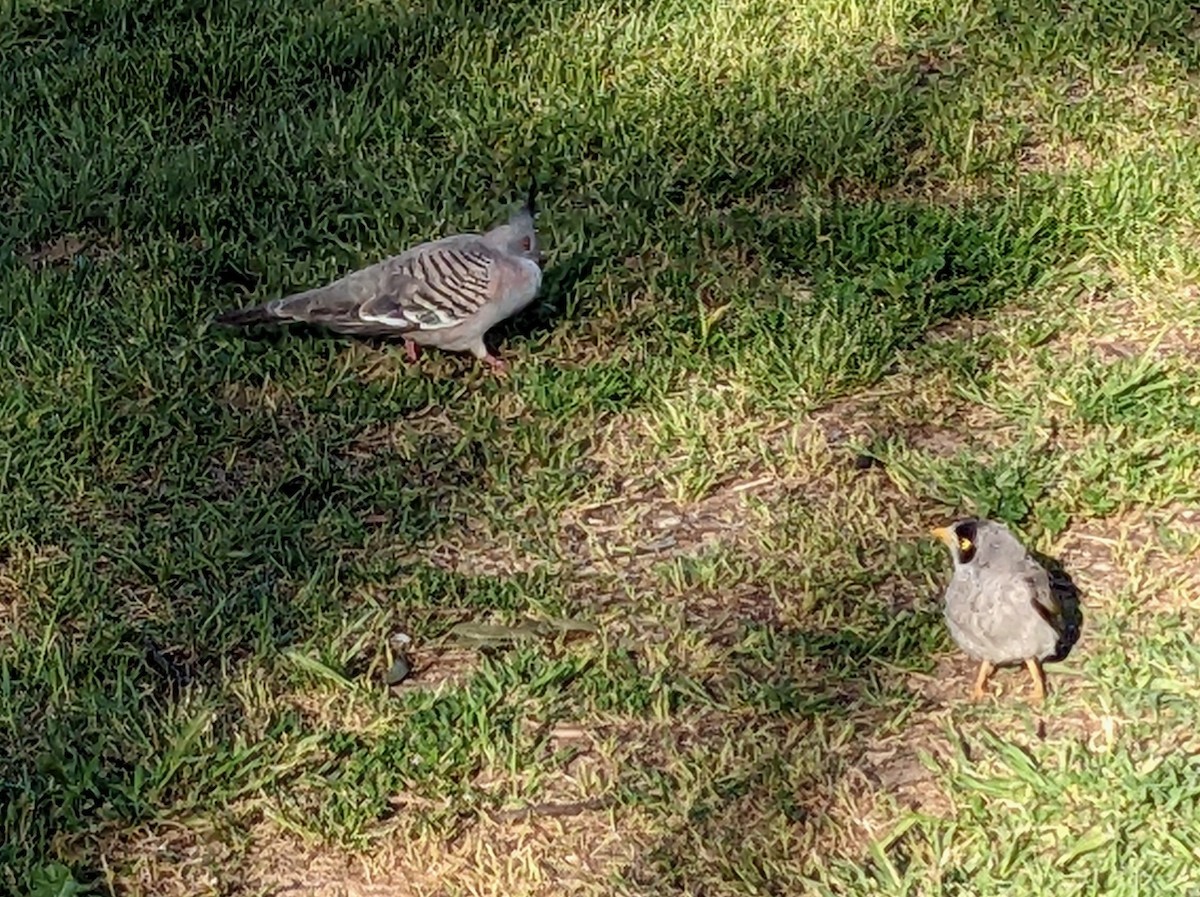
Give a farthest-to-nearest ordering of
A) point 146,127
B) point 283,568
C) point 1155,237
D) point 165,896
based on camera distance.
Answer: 1. point 146,127
2. point 1155,237
3. point 283,568
4. point 165,896

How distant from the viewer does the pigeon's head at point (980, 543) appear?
3916 millimetres

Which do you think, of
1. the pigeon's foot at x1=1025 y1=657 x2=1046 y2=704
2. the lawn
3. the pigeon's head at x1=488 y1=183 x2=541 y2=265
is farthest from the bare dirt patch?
the pigeon's head at x1=488 y1=183 x2=541 y2=265

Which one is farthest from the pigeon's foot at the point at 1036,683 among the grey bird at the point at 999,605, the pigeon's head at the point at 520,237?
the pigeon's head at the point at 520,237

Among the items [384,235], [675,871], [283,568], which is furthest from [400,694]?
[384,235]

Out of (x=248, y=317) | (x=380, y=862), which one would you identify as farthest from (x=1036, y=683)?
(x=248, y=317)

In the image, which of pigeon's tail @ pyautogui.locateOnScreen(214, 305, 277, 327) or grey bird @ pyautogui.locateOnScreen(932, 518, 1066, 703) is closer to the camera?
grey bird @ pyautogui.locateOnScreen(932, 518, 1066, 703)

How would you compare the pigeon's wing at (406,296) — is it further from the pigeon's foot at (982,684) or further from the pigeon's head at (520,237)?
the pigeon's foot at (982,684)

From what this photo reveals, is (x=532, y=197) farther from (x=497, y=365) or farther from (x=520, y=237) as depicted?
(x=497, y=365)

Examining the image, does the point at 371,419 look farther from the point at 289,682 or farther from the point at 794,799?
the point at 794,799

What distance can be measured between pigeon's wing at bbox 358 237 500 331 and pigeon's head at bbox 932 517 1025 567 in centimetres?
167

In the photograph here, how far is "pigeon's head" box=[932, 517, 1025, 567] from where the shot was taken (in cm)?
392

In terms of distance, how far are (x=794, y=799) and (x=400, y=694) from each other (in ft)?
3.38

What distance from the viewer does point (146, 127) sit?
20.7 ft

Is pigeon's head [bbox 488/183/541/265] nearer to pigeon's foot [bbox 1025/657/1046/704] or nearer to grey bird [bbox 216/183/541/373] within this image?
grey bird [bbox 216/183/541/373]
